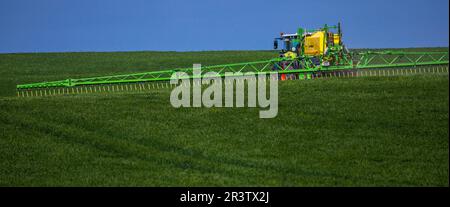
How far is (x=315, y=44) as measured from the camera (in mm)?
51562

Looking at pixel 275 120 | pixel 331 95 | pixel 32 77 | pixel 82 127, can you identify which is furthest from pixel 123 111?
pixel 32 77

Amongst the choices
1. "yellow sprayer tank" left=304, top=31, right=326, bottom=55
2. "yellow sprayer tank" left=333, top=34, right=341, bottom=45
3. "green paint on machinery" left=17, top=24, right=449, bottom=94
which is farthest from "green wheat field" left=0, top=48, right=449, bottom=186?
"yellow sprayer tank" left=333, top=34, right=341, bottom=45

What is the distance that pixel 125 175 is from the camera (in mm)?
21875

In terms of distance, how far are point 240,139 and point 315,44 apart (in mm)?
26412

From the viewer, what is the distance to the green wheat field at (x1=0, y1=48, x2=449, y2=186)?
21438mm

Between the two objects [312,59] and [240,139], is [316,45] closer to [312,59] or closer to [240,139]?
[312,59]

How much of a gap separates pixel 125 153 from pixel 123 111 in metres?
8.47

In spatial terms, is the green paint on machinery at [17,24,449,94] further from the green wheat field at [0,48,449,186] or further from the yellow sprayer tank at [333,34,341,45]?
the green wheat field at [0,48,449,186]

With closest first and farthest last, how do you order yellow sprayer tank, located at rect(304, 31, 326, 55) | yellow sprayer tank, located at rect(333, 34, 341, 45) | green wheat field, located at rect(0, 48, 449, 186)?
green wheat field, located at rect(0, 48, 449, 186), yellow sprayer tank, located at rect(304, 31, 326, 55), yellow sprayer tank, located at rect(333, 34, 341, 45)

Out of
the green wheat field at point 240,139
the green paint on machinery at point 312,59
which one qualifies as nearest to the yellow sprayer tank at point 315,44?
the green paint on machinery at point 312,59

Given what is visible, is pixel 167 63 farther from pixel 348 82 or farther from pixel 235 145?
pixel 235 145

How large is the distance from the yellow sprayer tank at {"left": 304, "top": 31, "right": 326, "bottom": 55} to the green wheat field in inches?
460

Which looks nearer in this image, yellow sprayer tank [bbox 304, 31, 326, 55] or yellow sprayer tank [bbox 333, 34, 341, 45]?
yellow sprayer tank [bbox 304, 31, 326, 55]

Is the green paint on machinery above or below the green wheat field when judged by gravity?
above
